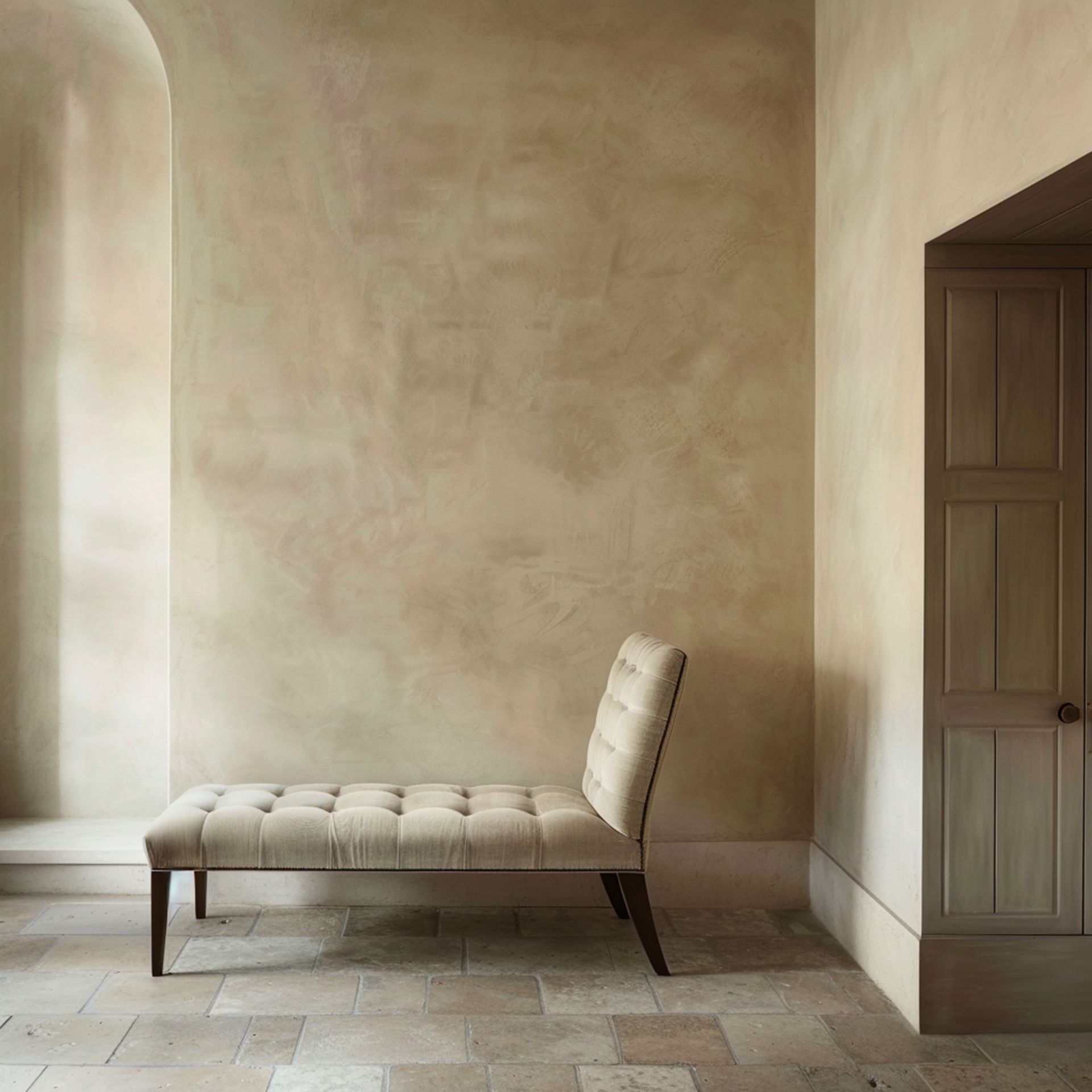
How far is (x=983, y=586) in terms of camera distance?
10.2 ft

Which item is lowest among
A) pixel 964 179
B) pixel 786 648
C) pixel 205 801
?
pixel 205 801

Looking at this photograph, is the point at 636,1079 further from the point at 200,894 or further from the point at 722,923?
the point at 200,894

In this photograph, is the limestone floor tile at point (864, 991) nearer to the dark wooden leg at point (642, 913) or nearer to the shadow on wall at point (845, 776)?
the shadow on wall at point (845, 776)

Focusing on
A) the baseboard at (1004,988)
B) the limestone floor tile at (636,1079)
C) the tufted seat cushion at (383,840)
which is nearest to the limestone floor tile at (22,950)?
the tufted seat cushion at (383,840)

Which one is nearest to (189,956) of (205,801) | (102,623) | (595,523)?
(205,801)

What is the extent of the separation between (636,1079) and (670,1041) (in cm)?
24

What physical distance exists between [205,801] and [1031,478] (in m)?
2.71

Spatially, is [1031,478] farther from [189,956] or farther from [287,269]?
[189,956]

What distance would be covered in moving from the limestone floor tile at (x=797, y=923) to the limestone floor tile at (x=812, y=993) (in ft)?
1.22

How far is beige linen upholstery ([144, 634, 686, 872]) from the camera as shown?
333cm

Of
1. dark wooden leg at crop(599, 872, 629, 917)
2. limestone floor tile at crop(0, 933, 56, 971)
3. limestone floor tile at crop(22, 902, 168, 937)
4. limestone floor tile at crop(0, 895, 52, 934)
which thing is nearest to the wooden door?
dark wooden leg at crop(599, 872, 629, 917)

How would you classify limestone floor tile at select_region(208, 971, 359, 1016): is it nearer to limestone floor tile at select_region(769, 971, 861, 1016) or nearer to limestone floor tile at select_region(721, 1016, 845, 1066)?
limestone floor tile at select_region(721, 1016, 845, 1066)

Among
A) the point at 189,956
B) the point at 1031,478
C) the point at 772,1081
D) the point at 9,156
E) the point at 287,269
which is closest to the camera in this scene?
the point at 772,1081

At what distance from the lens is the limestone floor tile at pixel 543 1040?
112 inches
